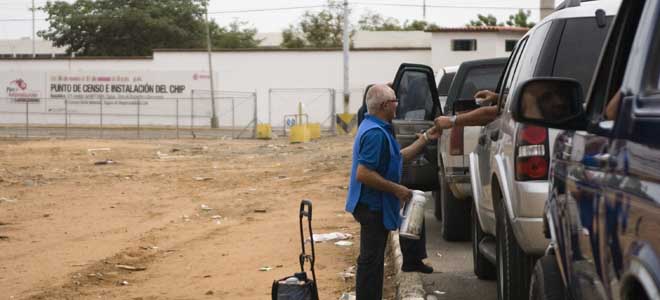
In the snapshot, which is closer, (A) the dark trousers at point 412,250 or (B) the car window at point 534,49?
(B) the car window at point 534,49

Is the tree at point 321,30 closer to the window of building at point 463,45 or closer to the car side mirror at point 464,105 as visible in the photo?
the window of building at point 463,45

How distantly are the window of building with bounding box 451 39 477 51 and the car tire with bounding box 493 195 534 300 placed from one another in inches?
2048

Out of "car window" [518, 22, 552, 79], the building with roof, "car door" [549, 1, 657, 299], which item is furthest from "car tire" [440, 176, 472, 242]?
the building with roof

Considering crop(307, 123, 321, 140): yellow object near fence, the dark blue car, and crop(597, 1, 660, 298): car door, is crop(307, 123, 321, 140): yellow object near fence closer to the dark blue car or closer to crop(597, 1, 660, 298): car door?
the dark blue car

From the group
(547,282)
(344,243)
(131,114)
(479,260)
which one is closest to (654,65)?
(547,282)

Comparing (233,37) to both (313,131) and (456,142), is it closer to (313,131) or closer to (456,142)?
(313,131)

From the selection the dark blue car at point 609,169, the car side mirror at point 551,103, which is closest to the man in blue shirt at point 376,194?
the dark blue car at point 609,169

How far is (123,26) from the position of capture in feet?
272

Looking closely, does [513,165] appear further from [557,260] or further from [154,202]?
[154,202]

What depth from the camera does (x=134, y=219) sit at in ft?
63.5

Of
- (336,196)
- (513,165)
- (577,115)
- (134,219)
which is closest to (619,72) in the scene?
(577,115)

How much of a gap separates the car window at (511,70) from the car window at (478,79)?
4.12 m

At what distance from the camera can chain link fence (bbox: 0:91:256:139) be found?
196 ft

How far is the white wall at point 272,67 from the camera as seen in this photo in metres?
62.0
